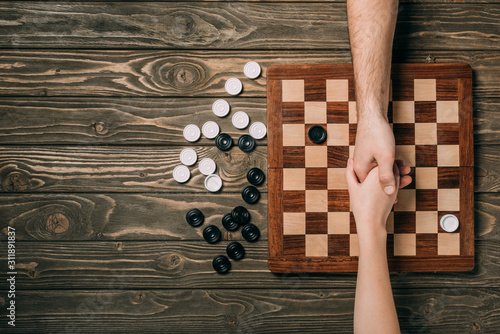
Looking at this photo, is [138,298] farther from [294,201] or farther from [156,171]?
[294,201]

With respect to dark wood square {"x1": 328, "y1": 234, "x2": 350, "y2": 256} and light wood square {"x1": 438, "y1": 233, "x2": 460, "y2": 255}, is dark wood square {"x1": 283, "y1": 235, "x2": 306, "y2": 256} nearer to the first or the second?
dark wood square {"x1": 328, "y1": 234, "x2": 350, "y2": 256}

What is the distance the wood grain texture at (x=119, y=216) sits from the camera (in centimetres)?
180

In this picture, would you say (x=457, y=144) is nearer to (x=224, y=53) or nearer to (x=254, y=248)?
(x=254, y=248)

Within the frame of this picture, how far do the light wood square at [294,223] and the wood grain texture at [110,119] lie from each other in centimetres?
42

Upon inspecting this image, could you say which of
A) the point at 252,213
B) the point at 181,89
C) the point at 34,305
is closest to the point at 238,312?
the point at 252,213

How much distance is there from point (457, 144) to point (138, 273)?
1845mm

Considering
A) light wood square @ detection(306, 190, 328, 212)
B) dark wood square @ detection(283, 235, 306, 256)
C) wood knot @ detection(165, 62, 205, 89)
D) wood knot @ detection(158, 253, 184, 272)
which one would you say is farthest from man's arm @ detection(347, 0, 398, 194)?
wood knot @ detection(158, 253, 184, 272)

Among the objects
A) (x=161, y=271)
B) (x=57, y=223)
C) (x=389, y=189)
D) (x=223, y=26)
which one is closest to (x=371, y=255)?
(x=389, y=189)

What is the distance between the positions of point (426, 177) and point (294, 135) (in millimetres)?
729

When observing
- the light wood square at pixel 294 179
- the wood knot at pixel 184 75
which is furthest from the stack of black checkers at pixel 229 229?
the wood knot at pixel 184 75

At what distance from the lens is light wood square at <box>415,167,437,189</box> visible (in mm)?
1729

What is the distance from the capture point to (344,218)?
172 cm

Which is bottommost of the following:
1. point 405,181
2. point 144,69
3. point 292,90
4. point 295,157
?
point 405,181

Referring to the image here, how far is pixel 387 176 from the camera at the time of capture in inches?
57.9
